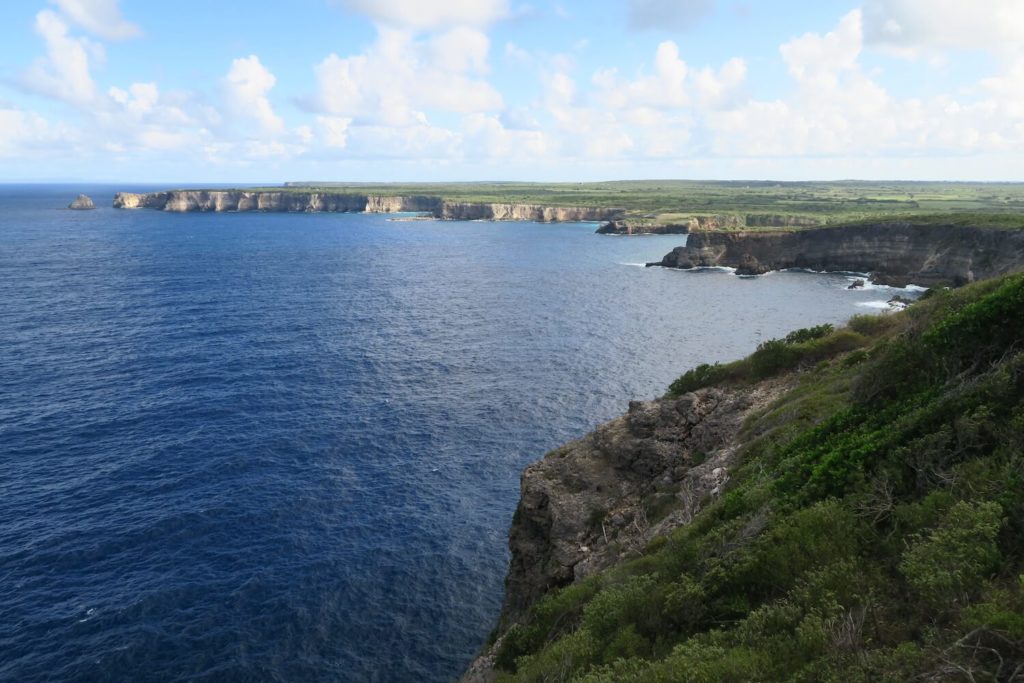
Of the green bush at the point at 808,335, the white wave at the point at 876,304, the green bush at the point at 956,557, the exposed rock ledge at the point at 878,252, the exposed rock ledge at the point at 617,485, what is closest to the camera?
the green bush at the point at 956,557

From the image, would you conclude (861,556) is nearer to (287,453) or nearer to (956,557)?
(956,557)

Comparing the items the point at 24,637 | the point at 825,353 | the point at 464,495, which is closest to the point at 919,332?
the point at 825,353

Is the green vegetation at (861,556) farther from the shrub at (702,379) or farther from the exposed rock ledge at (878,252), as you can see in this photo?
the exposed rock ledge at (878,252)

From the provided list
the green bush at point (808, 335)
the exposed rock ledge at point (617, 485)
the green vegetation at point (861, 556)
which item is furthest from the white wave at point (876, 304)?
the green vegetation at point (861, 556)

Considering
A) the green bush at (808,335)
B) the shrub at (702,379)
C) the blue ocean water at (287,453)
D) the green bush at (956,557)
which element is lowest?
the blue ocean water at (287,453)

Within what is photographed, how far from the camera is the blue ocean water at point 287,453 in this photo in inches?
1443

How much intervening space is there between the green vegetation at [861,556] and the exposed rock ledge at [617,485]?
3747 millimetres

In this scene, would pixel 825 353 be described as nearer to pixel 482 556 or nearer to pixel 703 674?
pixel 482 556

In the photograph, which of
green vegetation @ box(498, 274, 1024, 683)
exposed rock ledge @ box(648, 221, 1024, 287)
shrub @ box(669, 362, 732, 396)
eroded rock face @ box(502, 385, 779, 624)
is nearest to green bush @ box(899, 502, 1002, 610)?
green vegetation @ box(498, 274, 1024, 683)

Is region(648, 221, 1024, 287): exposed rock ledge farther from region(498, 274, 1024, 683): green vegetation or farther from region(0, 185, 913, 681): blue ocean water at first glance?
region(498, 274, 1024, 683): green vegetation

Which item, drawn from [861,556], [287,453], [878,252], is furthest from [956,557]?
[878,252]

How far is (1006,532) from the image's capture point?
43.2 feet

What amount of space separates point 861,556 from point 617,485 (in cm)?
1890

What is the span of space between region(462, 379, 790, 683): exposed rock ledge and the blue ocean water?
908cm
